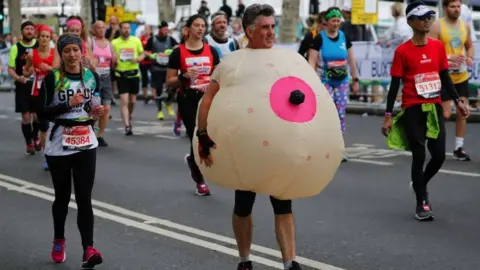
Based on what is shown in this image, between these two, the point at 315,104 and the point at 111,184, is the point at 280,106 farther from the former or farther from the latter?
the point at 111,184

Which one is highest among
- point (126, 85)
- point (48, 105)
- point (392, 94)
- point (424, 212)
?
point (48, 105)

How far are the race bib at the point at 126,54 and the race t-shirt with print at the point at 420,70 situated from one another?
8.38 meters

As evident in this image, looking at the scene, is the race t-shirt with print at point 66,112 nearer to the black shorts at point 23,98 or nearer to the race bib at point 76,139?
the race bib at point 76,139

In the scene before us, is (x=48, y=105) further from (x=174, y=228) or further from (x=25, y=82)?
Result: (x=25, y=82)

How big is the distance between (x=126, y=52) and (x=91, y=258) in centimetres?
976

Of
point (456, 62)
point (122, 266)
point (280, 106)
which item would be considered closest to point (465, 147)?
point (456, 62)

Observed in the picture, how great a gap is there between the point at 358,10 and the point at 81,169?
42.9ft

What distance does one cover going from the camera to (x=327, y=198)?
9062 mm

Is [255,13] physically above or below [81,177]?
above

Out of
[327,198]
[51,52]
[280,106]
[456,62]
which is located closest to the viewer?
[280,106]

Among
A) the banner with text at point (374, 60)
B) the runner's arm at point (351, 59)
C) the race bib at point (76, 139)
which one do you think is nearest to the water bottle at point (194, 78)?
the race bib at point (76, 139)

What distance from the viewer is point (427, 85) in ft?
26.1

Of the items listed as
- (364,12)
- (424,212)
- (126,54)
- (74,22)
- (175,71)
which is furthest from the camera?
(364,12)

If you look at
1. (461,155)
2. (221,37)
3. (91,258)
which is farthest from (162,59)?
(91,258)
